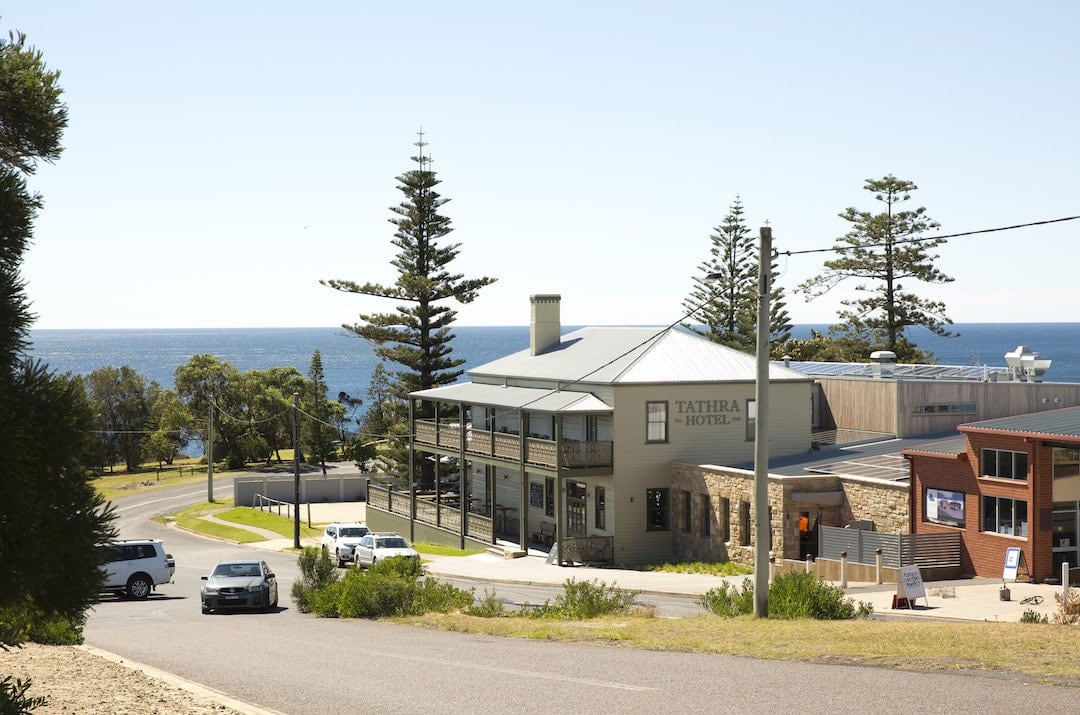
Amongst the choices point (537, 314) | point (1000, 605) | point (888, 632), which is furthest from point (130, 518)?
point (888, 632)

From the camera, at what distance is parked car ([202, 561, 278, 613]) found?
26.0m

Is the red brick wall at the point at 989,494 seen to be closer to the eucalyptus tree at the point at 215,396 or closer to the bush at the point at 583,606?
the bush at the point at 583,606

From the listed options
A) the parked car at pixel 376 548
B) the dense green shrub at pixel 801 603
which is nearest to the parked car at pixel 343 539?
the parked car at pixel 376 548

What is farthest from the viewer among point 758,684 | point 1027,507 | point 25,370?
Result: point 1027,507

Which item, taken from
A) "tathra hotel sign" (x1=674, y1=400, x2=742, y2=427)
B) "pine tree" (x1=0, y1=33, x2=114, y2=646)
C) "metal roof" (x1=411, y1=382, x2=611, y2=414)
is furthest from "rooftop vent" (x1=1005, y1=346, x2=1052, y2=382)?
"pine tree" (x1=0, y1=33, x2=114, y2=646)

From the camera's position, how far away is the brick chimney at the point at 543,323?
48.4 metres

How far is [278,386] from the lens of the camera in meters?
91.9

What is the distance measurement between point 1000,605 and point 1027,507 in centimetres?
433

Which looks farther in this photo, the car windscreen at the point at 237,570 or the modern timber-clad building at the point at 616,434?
the modern timber-clad building at the point at 616,434

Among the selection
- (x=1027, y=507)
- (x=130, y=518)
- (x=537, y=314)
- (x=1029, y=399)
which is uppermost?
(x=537, y=314)

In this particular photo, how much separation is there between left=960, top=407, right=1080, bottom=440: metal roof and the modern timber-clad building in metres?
11.2

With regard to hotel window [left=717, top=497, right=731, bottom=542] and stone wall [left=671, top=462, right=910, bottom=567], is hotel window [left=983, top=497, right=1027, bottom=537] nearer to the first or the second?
stone wall [left=671, top=462, right=910, bottom=567]

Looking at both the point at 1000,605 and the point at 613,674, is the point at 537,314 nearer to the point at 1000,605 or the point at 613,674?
the point at 1000,605

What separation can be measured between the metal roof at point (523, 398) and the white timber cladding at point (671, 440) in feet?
3.67
